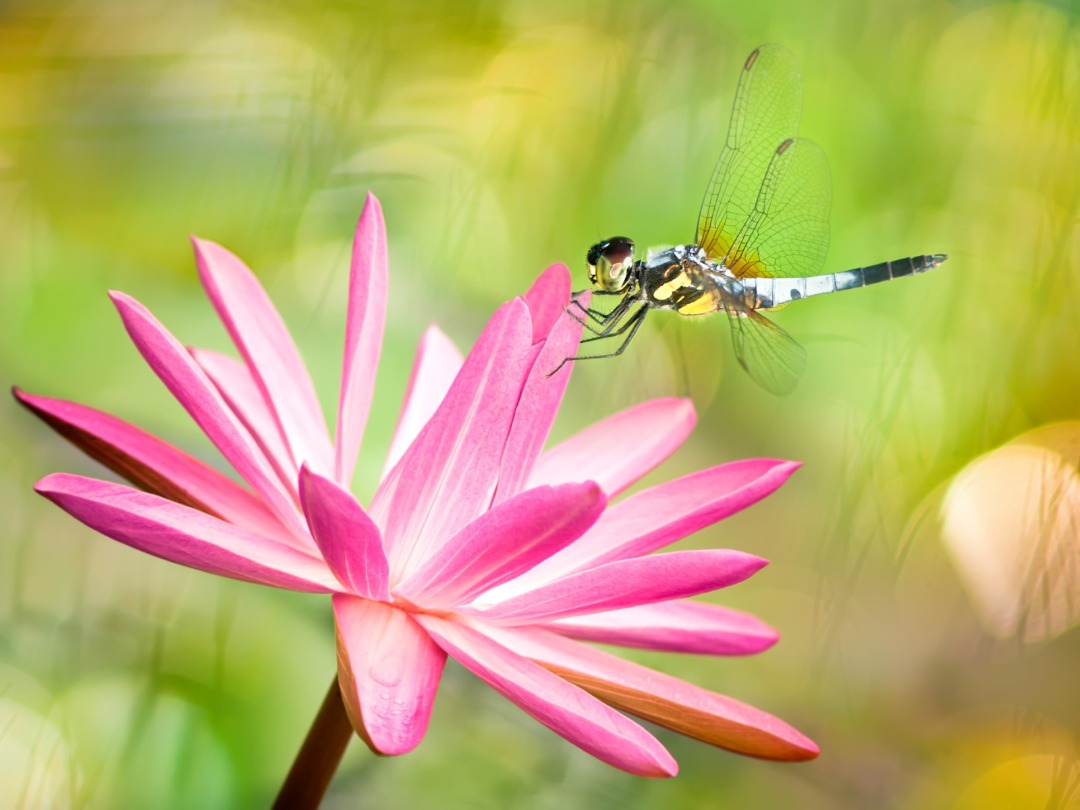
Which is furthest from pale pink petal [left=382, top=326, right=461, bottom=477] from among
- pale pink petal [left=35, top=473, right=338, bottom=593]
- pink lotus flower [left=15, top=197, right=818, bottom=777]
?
pale pink petal [left=35, top=473, right=338, bottom=593]

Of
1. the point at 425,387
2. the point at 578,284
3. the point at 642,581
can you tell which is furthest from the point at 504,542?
the point at 578,284

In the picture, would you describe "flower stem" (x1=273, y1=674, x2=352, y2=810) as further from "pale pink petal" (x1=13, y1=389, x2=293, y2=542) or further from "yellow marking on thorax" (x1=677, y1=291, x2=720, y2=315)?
"yellow marking on thorax" (x1=677, y1=291, x2=720, y2=315)

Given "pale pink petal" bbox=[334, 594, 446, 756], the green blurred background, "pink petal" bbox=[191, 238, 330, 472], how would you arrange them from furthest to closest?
the green blurred background → "pink petal" bbox=[191, 238, 330, 472] → "pale pink petal" bbox=[334, 594, 446, 756]

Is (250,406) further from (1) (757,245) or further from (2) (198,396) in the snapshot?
(1) (757,245)

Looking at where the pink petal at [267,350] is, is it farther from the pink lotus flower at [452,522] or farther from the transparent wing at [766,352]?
the transparent wing at [766,352]

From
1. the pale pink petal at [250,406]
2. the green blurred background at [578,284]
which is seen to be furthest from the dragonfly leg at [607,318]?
the green blurred background at [578,284]
